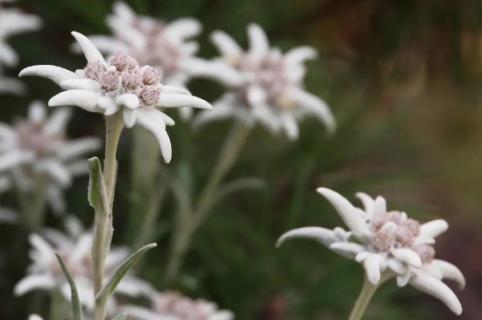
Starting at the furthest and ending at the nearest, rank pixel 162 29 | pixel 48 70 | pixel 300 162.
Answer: pixel 300 162, pixel 162 29, pixel 48 70

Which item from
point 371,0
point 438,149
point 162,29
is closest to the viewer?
point 162,29

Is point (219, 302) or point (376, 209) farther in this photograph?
point (219, 302)

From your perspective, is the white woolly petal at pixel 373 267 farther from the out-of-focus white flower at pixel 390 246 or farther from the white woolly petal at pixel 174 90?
the white woolly petal at pixel 174 90

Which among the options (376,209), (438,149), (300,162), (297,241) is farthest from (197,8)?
(438,149)

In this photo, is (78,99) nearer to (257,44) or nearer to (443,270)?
(443,270)

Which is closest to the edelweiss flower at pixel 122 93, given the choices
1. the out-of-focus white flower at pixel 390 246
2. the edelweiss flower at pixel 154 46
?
the out-of-focus white flower at pixel 390 246

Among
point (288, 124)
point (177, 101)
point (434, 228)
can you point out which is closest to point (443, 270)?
point (434, 228)

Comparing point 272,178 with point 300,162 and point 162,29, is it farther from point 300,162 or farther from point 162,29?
point 162,29
